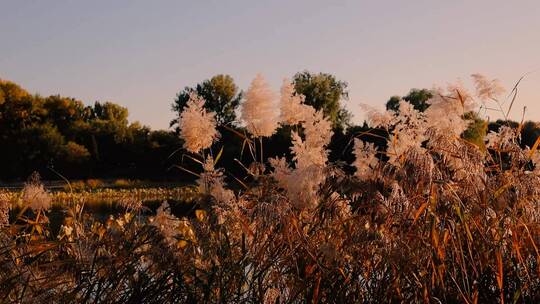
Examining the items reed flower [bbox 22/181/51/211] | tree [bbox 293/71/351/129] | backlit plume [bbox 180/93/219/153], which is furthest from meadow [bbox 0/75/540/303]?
tree [bbox 293/71/351/129]

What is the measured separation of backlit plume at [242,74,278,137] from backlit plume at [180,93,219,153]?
0.63 feet

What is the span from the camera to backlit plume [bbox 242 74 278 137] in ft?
12.3

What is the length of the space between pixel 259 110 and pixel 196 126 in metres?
0.35

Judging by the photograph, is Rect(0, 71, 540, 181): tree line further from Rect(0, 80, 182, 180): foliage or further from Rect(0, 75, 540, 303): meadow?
Rect(0, 75, 540, 303): meadow

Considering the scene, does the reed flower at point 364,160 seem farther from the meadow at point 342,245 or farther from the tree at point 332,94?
the tree at point 332,94

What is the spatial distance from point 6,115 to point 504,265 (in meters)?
39.4

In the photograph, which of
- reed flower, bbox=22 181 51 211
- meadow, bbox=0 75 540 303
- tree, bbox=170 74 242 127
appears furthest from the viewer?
tree, bbox=170 74 242 127

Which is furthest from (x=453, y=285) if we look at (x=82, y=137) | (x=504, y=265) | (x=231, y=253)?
(x=82, y=137)

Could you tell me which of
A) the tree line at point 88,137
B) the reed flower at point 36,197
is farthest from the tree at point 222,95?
the reed flower at point 36,197

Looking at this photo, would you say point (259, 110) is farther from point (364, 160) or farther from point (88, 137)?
point (88, 137)

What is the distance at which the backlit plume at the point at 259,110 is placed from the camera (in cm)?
376

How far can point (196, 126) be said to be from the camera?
3.69 meters

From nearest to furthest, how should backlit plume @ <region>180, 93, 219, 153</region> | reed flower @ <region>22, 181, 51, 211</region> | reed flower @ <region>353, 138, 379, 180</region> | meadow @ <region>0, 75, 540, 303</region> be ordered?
meadow @ <region>0, 75, 540, 303</region> → reed flower @ <region>353, 138, 379, 180</region> → backlit plume @ <region>180, 93, 219, 153</region> → reed flower @ <region>22, 181, 51, 211</region>

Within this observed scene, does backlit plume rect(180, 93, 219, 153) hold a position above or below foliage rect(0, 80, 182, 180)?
above
